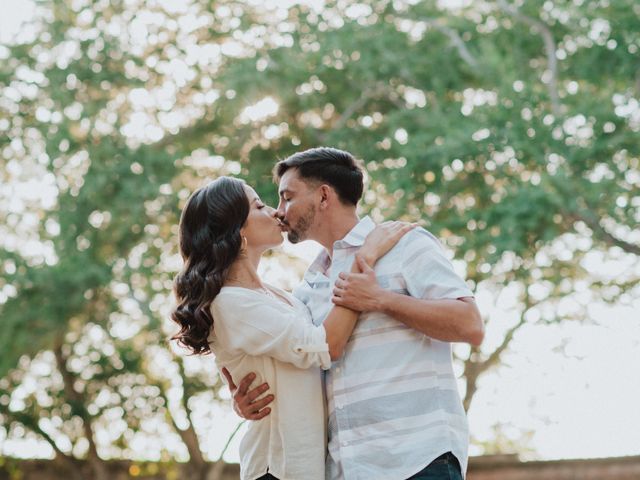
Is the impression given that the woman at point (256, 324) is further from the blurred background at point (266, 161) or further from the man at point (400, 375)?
the blurred background at point (266, 161)

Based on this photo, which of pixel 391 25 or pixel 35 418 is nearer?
pixel 391 25

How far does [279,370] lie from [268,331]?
0.15 meters

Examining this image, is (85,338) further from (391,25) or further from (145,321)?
(391,25)

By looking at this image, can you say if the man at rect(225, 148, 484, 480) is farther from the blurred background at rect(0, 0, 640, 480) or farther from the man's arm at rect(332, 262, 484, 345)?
the blurred background at rect(0, 0, 640, 480)

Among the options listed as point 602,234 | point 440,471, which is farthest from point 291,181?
point 602,234

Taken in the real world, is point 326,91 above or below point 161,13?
below

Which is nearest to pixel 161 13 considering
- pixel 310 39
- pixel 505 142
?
pixel 310 39

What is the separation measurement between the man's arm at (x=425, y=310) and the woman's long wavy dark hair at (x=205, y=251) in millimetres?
393

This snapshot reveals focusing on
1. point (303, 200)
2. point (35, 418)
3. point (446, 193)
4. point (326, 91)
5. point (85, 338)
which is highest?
point (303, 200)

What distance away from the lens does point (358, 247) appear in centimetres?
326

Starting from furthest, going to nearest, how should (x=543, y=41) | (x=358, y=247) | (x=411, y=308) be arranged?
(x=543, y=41) → (x=358, y=247) → (x=411, y=308)

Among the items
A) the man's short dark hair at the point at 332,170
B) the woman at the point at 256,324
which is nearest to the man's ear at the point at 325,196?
the man's short dark hair at the point at 332,170

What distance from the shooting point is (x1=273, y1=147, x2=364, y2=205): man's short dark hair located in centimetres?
336

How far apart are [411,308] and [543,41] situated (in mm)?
9450
